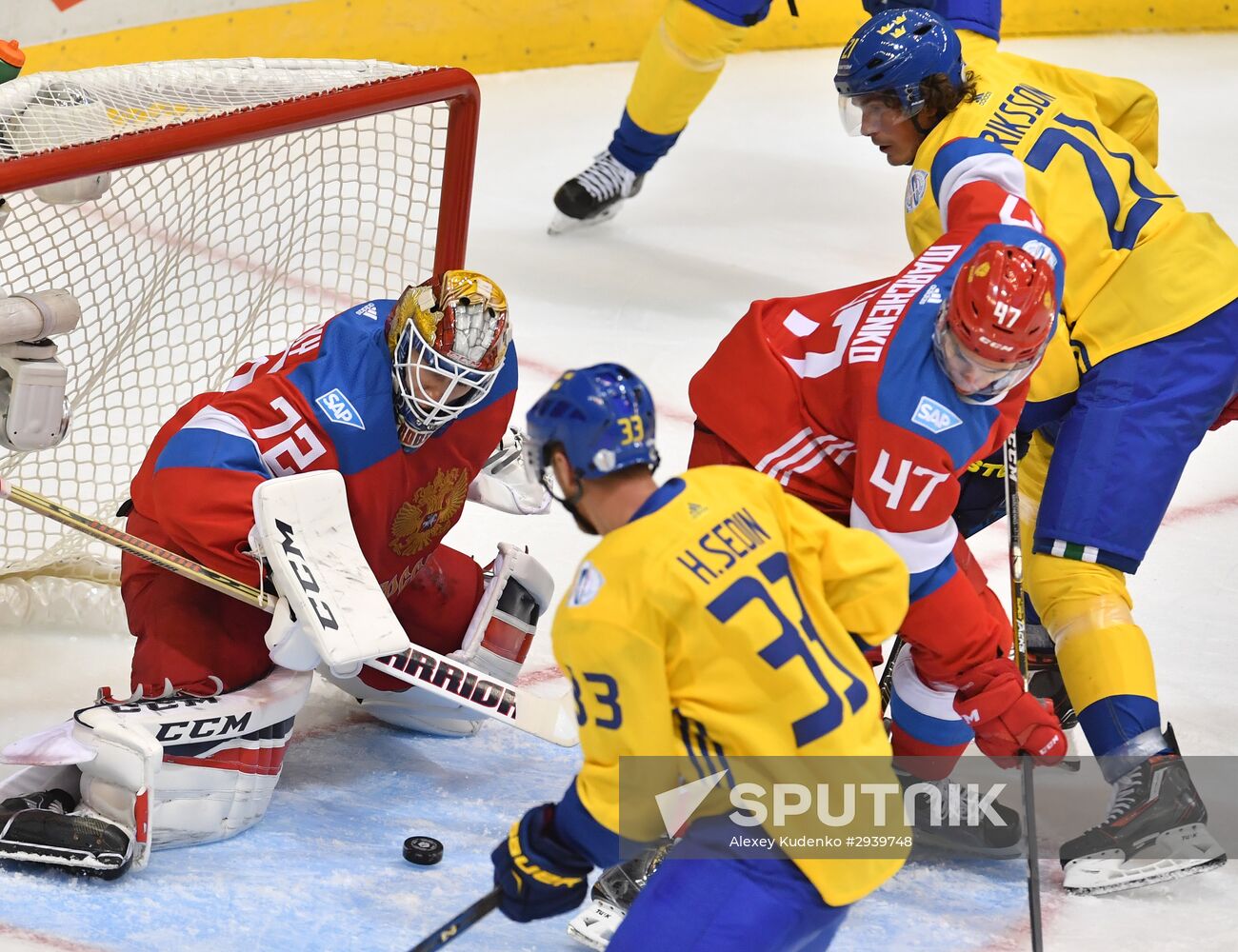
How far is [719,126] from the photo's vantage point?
A: 599 cm

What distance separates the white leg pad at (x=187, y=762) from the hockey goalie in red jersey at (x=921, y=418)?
0.79 m

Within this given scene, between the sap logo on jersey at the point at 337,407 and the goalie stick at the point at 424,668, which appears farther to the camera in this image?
the sap logo on jersey at the point at 337,407

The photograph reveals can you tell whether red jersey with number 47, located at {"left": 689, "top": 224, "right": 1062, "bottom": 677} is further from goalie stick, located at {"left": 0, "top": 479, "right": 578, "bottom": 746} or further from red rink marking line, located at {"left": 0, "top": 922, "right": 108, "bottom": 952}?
red rink marking line, located at {"left": 0, "top": 922, "right": 108, "bottom": 952}

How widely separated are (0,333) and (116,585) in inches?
33.1

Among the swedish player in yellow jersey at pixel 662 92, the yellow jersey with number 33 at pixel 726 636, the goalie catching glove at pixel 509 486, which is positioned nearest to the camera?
the yellow jersey with number 33 at pixel 726 636

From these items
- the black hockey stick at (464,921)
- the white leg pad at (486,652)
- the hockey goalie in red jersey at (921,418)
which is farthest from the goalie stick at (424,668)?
the black hockey stick at (464,921)

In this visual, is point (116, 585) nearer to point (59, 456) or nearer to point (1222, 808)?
point (59, 456)

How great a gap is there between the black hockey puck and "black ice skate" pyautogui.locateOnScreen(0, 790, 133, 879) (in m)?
0.40

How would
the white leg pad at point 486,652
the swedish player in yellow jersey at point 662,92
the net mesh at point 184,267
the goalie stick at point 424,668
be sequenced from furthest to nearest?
the swedish player in yellow jersey at point 662,92
the net mesh at point 184,267
the white leg pad at point 486,652
the goalie stick at point 424,668

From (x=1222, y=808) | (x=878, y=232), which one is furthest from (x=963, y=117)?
(x=878, y=232)

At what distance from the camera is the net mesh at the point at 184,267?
322cm

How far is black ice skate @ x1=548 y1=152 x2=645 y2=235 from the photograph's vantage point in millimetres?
5102

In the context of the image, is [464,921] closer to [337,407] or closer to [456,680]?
[456,680]

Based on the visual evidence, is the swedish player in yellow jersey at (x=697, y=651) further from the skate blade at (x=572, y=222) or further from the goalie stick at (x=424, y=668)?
the skate blade at (x=572, y=222)
